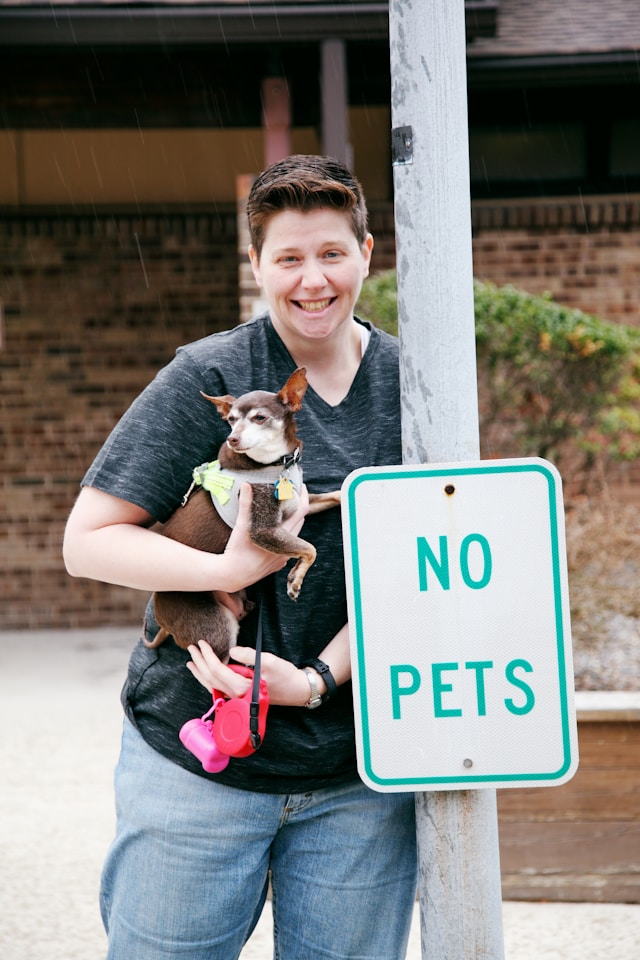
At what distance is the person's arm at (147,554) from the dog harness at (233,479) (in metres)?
0.05

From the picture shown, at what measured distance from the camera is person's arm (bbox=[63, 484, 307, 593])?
1.84 metres

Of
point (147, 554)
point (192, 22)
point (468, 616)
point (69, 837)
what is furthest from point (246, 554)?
point (192, 22)

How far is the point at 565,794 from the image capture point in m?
3.67

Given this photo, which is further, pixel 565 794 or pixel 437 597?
Answer: pixel 565 794

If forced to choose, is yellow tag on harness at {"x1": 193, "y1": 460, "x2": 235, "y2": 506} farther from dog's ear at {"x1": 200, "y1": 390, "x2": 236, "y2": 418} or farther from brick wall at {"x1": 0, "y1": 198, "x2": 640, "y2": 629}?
brick wall at {"x1": 0, "y1": 198, "x2": 640, "y2": 629}

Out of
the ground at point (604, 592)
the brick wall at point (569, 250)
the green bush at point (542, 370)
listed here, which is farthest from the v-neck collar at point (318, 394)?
the brick wall at point (569, 250)

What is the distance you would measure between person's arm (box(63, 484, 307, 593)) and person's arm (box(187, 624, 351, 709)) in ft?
0.40

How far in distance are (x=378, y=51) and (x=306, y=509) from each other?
624cm

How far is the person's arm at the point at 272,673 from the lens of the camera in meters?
1.84

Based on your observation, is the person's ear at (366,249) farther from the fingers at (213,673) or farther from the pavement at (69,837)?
the pavement at (69,837)

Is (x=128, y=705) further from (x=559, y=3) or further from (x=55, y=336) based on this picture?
(x=559, y=3)

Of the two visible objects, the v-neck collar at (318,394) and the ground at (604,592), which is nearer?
the v-neck collar at (318,394)

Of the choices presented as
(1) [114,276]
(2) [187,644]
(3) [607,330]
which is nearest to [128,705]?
(2) [187,644]

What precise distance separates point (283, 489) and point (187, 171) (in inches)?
286
